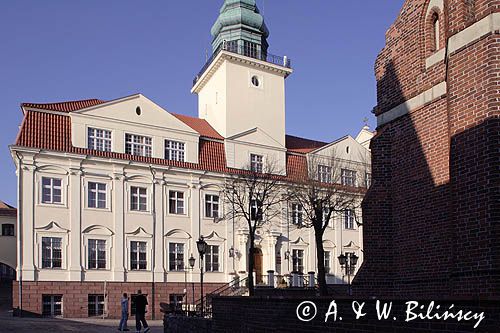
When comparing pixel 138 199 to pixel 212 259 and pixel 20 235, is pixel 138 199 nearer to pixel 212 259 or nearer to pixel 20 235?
pixel 212 259

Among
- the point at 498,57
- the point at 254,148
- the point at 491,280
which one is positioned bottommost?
the point at 491,280

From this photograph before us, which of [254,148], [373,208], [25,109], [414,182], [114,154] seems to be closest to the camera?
[414,182]

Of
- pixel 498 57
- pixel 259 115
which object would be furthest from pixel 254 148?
pixel 498 57

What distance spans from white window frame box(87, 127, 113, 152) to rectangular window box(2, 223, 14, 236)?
16.8 meters

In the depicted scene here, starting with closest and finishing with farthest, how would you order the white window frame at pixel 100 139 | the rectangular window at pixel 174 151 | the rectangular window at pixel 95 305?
the rectangular window at pixel 95 305 → the white window frame at pixel 100 139 → the rectangular window at pixel 174 151

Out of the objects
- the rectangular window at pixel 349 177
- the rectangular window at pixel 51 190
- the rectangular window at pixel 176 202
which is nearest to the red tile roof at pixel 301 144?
the rectangular window at pixel 349 177

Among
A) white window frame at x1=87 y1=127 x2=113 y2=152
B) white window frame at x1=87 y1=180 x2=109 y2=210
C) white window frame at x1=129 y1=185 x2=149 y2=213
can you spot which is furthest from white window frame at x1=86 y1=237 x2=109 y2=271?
white window frame at x1=87 y1=127 x2=113 y2=152

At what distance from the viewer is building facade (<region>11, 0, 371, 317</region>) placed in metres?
31.7

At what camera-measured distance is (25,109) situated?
32.2 m

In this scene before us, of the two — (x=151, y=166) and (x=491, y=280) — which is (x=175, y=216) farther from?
(x=491, y=280)

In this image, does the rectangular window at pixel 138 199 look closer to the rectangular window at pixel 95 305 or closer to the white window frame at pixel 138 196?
the white window frame at pixel 138 196

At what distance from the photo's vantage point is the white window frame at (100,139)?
3412 cm

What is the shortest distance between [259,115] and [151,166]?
393 inches

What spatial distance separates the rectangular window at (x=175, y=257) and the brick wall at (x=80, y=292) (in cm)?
104
